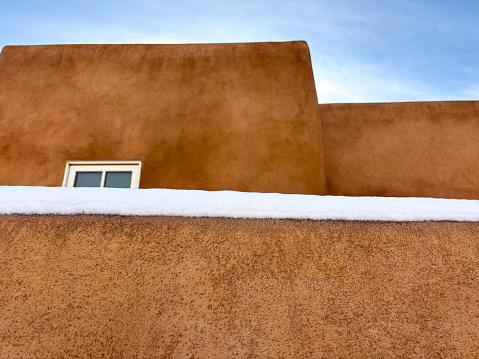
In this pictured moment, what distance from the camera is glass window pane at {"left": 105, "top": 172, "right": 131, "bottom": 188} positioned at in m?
3.78

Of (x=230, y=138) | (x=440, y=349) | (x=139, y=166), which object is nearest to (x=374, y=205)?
(x=440, y=349)

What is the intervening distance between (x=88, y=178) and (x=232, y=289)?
329 centimetres

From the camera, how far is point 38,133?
3963 millimetres

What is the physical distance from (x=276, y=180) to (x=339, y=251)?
2.54m

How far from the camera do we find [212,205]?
120cm

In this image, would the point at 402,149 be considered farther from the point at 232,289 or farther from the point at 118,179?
the point at 232,289

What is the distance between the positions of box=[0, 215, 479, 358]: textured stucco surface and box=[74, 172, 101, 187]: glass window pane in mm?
2789

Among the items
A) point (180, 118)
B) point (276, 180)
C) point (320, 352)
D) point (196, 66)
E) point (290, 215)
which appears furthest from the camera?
point (196, 66)

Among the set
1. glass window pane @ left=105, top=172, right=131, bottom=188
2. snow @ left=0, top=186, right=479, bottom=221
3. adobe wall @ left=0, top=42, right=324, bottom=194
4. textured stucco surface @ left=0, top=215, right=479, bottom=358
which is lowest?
textured stucco surface @ left=0, top=215, right=479, bottom=358

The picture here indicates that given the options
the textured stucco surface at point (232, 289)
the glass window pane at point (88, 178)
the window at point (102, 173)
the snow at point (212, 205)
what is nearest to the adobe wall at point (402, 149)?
the window at point (102, 173)

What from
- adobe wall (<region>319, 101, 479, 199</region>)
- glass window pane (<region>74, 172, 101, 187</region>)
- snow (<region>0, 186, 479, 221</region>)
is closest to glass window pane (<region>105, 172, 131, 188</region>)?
glass window pane (<region>74, 172, 101, 187</region>)

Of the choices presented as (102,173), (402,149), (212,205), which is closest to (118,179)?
(102,173)

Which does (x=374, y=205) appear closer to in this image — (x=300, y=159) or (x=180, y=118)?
(x=300, y=159)

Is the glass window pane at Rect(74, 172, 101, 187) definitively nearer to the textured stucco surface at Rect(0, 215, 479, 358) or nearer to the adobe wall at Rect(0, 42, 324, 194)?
the adobe wall at Rect(0, 42, 324, 194)
